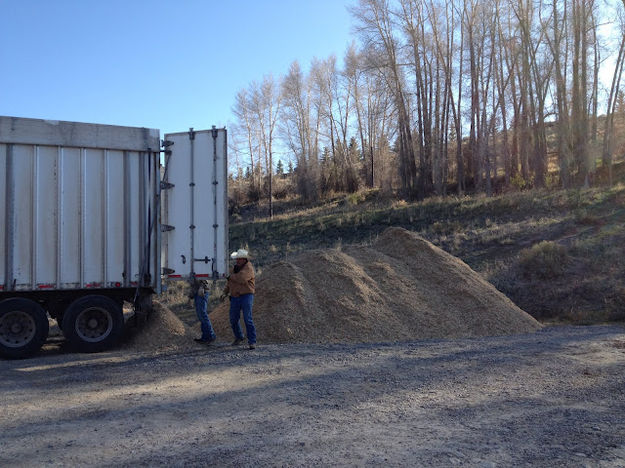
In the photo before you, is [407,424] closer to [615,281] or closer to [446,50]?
[615,281]

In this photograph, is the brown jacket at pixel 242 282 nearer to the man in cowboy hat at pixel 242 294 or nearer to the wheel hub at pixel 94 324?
the man in cowboy hat at pixel 242 294

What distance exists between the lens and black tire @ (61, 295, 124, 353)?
8625 mm

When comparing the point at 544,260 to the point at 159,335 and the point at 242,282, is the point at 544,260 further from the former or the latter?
the point at 159,335

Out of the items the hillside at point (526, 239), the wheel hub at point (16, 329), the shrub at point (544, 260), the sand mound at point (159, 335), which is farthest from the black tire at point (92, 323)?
the shrub at point (544, 260)

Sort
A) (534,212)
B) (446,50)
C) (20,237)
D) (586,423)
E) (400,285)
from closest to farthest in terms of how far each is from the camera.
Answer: (586,423) < (20,237) < (400,285) < (534,212) < (446,50)

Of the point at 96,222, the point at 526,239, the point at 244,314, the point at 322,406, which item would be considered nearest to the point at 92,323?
the point at 96,222

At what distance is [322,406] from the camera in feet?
18.7

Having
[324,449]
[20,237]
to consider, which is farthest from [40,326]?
[324,449]

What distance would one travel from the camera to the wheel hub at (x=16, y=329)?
328 inches

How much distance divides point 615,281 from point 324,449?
11164 millimetres

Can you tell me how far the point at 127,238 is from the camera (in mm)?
8891

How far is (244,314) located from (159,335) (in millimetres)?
1531

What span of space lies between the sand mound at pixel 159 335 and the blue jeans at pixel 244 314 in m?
0.89

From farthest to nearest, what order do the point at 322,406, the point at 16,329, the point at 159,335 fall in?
the point at 159,335 < the point at 16,329 < the point at 322,406
